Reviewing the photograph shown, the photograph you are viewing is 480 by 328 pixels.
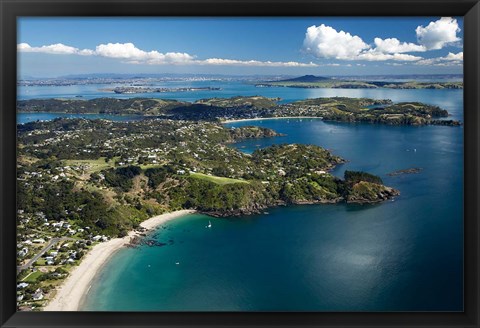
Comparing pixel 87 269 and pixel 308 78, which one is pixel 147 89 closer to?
pixel 308 78

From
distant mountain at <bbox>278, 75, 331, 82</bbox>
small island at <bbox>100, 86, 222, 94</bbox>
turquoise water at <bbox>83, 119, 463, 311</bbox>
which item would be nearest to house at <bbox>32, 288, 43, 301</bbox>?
turquoise water at <bbox>83, 119, 463, 311</bbox>

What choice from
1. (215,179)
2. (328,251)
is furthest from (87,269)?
(328,251)

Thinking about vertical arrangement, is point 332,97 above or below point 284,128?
above

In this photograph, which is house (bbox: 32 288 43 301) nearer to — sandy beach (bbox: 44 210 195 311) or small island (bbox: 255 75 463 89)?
sandy beach (bbox: 44 210 195 311)

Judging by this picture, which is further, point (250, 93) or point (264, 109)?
point (264, 109)
